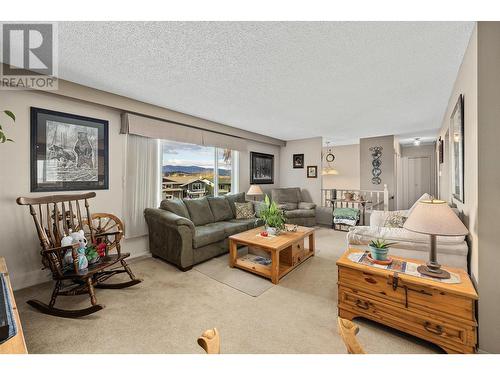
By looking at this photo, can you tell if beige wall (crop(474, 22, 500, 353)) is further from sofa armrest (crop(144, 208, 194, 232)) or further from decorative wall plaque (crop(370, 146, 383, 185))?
decorative wall plaque (crop(370, 146, 383, 185))

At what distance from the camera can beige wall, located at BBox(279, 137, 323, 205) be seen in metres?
5.89

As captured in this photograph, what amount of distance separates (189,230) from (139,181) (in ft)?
4.05

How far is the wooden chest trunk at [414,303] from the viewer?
1412 mm

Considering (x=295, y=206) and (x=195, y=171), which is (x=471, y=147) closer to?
(x=195, y=171)

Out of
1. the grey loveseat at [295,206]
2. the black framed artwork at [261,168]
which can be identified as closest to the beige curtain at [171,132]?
the black framed artwork at [261,168]

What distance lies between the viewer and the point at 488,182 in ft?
4.75

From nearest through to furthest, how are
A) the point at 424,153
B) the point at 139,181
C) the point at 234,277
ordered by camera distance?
the point at 234,277, the point at 139,181, the point at 424,153

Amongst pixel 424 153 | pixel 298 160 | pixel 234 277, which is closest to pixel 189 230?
pixel 234 277

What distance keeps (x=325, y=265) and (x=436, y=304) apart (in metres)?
1.58

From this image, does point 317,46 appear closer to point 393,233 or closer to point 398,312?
point 393,233

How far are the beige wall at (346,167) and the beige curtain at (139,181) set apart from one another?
672 cm

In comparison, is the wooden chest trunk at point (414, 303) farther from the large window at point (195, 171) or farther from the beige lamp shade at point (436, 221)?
the large window at point (195, 171)

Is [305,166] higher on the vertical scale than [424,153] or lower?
lower
